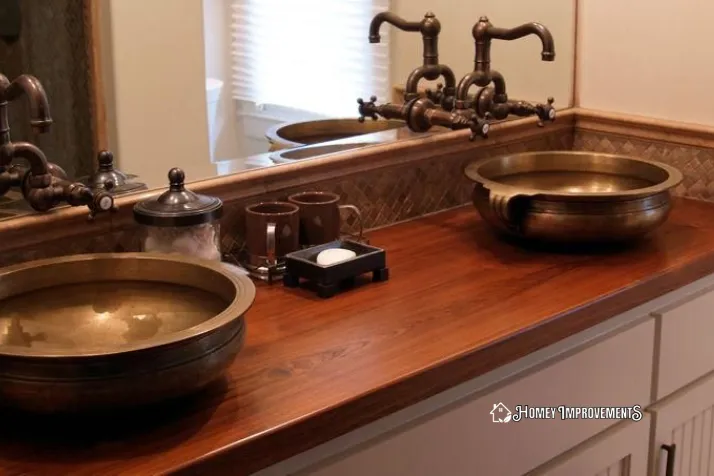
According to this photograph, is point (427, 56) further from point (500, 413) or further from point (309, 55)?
point (500, 413)

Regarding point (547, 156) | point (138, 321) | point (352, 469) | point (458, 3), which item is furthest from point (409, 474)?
point (458, 3)

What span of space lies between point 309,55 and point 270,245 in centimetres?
48

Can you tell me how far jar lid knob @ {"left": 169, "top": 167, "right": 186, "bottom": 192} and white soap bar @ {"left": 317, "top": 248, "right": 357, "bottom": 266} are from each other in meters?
0.24

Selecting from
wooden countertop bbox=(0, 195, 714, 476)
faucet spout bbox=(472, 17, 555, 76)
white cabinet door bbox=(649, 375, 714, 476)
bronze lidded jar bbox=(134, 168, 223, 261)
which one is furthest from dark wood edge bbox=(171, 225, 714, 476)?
faucet spout bbox=(472, 17, 555, 76)

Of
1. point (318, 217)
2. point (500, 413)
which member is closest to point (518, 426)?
point (500, 413)

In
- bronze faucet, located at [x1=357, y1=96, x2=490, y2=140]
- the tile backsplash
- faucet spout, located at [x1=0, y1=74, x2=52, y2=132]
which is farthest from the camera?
bronze faucet, located at [x1=357, y1=96, x2=490, y2=140]

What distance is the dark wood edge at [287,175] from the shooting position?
1.31 meters

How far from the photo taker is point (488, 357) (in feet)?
4.10

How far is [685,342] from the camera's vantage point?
64.2 inches

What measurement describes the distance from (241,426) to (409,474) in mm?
272

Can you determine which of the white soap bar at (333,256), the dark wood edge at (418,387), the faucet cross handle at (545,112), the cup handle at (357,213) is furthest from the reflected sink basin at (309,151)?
the dark wood edge at (418,387)

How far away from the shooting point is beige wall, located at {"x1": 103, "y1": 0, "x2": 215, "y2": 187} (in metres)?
1.48

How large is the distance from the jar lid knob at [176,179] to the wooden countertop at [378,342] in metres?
0.20

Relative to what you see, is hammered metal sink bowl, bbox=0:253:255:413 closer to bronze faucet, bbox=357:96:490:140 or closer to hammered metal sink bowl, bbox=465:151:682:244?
hammered metal sink bowl, bbox=465:151:682:244
